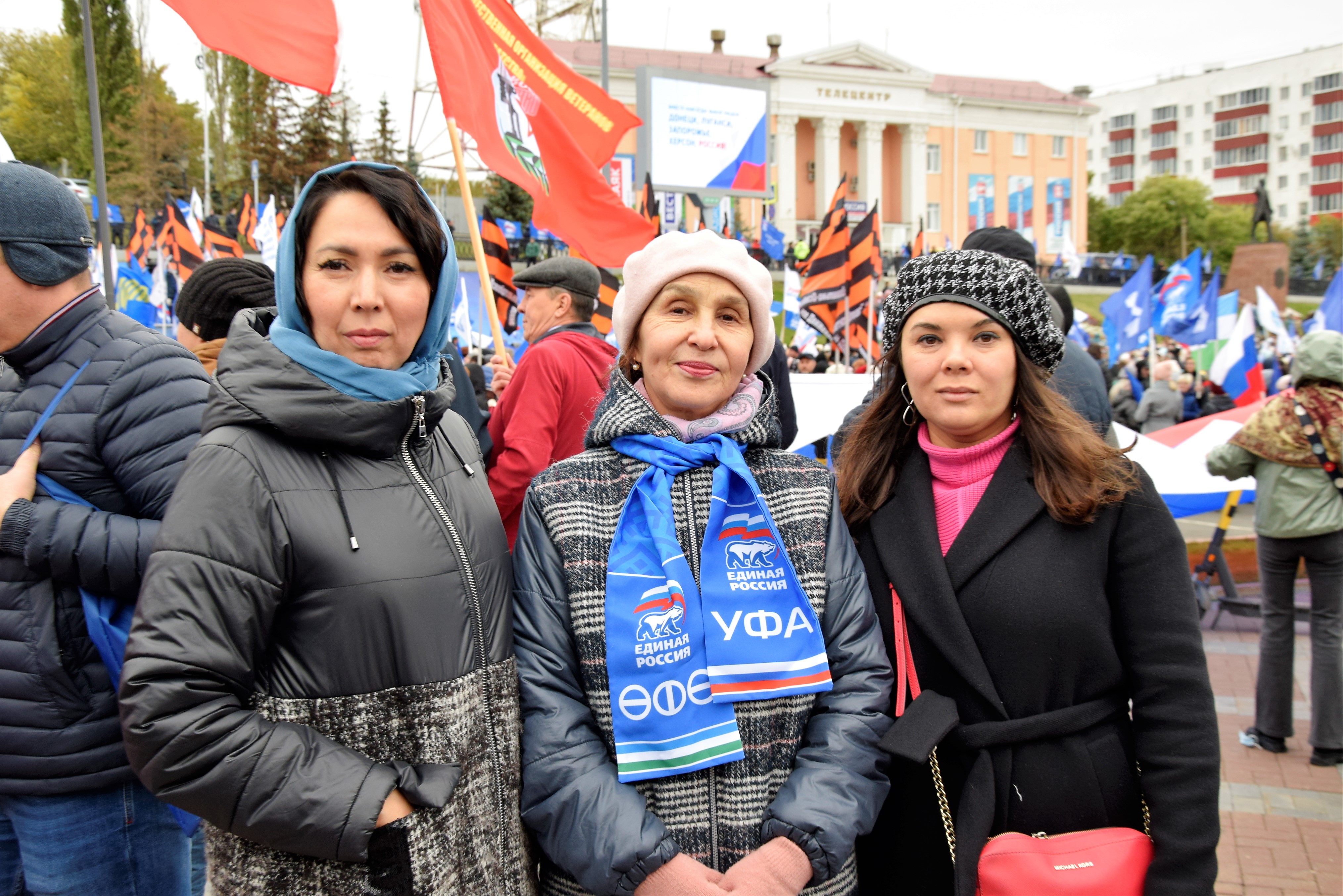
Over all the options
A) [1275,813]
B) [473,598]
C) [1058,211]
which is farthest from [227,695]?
[1058,211]

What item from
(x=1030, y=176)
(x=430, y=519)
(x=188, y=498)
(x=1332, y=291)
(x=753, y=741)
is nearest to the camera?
(x=188, y=498)

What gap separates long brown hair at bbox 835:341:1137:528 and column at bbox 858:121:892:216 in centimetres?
5780

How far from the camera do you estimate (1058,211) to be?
61.6 meters

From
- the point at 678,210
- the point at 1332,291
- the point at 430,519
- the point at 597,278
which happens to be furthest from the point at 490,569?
the point at 678,210

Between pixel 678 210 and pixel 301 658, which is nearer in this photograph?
pixel 301 658

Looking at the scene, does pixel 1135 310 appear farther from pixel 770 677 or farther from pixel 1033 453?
pixel 770 677

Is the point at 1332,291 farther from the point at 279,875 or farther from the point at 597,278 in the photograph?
the point at 279,875

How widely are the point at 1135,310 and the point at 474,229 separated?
13.9 m

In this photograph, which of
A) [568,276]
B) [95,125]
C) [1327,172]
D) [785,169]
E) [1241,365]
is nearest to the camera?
[568,276]

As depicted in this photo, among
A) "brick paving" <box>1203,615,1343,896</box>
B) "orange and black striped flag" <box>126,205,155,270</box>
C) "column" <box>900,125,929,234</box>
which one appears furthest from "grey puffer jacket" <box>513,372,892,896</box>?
"column" <box>900,125,929,234</box>

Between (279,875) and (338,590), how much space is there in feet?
1.60

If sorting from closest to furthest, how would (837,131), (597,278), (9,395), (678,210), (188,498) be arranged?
(188,498) → (9,395) → (597,278) → (678,210) → (837,131)

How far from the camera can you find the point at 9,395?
7.00 ft

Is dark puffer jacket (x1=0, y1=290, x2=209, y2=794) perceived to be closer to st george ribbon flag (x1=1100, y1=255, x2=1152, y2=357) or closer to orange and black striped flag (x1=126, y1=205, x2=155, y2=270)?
st george ribbon flag (x1=1100, y1=255, x2=1152, y2=357)
